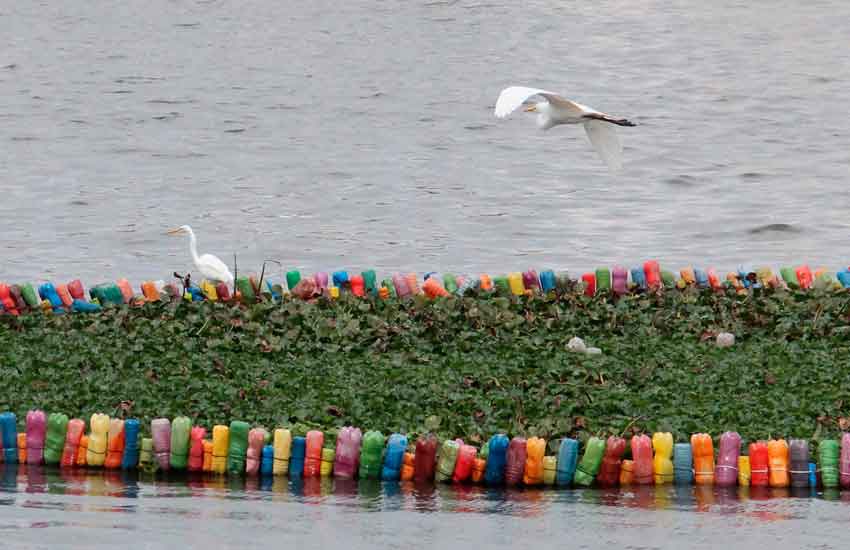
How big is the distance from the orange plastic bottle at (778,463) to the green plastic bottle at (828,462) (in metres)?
0.20

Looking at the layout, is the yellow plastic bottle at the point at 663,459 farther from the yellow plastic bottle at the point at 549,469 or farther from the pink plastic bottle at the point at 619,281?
the pink plastic bottle at the point at 619,281

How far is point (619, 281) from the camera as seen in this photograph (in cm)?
1454

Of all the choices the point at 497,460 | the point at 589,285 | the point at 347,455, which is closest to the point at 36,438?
the point at 347,455

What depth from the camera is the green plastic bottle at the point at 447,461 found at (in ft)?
34.1

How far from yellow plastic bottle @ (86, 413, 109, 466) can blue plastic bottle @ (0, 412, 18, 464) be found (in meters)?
0.44

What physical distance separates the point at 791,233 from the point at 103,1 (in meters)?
26.2

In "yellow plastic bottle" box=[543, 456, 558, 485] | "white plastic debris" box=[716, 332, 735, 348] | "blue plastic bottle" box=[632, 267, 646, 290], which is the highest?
"blue plastic bottle" box=[632, 267, 646, 290]

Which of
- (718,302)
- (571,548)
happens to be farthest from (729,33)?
(571,548)

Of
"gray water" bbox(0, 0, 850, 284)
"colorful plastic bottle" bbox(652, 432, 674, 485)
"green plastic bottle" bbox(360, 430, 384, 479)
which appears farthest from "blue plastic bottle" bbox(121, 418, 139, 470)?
"gray water" bbox(0, 0, 850, 284)

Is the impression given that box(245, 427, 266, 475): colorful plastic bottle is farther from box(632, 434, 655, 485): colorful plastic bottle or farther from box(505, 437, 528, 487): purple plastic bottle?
box(632, 434, 655, 485): colorful plastic bottle

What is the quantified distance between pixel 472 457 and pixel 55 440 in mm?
2510

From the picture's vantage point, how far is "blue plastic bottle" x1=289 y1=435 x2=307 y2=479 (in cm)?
1056

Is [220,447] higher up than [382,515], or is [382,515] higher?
[220,447]

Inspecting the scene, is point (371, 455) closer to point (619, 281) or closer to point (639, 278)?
point (619, 281)
